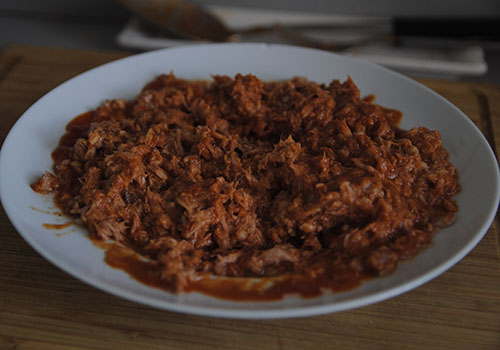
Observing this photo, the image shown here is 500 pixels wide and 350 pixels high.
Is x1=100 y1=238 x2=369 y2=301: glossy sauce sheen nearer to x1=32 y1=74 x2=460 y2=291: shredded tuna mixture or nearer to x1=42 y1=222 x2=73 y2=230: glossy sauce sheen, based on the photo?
x1=32 y1=74 x2=460 y2=291: shredded tuna mixture

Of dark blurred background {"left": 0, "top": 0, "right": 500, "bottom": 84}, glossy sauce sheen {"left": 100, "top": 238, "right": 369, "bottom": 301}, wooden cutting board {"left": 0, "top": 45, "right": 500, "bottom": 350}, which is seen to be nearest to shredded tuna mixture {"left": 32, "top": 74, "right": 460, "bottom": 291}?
glossy sauce sheen {"left": 100, "top": 238, "right": 369, "bottom": 301}

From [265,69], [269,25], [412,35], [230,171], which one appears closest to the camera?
[230,171]

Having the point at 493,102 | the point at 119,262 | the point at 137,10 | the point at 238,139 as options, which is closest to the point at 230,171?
the point at 238,139

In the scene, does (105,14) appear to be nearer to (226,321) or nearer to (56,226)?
(56,226)

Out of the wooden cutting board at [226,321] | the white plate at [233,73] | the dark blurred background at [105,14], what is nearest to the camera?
the white plate at [233,73]

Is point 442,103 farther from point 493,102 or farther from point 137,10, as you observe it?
point 137,10

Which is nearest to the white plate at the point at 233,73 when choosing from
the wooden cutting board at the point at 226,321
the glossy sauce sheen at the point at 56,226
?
the glossy sauce sheen at the point at 56,226

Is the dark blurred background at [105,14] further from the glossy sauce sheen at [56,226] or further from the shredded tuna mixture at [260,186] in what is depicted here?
the glossy sauce sheen at [56,226]
